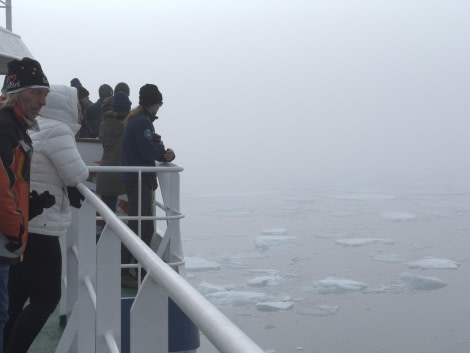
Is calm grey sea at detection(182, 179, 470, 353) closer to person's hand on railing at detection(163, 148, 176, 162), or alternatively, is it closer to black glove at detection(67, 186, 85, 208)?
person's hand on railing at detection(163, 148, 176, 162)

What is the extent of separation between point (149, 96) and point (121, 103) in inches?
16.8

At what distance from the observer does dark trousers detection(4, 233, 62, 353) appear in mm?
2445

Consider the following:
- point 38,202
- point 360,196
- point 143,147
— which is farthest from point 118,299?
point 360,196

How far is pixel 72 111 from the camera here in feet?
8.32

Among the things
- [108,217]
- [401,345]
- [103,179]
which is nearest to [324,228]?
[401,345]

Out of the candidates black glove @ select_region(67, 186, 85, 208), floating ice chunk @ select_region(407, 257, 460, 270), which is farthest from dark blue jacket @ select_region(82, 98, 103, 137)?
floating ice chunk @ select_region(407, 257, 460, 270)

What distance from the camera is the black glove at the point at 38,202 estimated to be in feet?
7.64

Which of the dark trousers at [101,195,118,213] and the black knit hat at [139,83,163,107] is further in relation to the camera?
the dark trousers at [101,195,118,213]

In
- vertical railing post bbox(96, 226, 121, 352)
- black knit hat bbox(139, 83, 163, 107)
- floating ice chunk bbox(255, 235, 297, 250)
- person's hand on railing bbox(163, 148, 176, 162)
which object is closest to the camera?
vertical railing post bbox(96, 226, 121, 352)

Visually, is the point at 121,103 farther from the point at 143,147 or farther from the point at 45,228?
the point at 45,228

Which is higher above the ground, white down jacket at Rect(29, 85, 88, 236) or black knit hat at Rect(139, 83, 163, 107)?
black knit hat at Rect(139, 83, 163, 107)

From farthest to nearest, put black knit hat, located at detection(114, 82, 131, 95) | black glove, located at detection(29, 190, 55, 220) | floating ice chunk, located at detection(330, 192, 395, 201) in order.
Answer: floating ice chunk, located at detection(330, 192, 395, 201), black knit hat, located at detection(114, 82, 131, 95), black glove, located at detection(29, 190, 55, 220)

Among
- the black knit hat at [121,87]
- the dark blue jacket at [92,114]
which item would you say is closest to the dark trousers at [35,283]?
the black knit hat at [121,87]

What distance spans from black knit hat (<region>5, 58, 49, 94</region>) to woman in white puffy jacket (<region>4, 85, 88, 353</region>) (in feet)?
0.91
